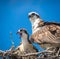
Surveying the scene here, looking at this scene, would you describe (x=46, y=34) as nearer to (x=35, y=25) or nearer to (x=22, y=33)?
(x=35, y=25)

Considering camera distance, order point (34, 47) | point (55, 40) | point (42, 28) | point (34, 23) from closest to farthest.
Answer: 1. point (55, 40)
2. point (42, 28)
3. point (34, 23)
4. point (34, 47)

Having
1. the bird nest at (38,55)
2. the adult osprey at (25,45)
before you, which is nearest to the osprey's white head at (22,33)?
the adult osprey at (25,45)

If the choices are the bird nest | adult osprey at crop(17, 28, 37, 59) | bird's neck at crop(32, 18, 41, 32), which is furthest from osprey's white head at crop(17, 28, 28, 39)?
the bird nest

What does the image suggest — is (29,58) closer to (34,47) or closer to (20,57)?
(20,57)

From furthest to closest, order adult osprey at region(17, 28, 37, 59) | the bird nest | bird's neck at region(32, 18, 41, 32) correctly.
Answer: adult osprey at region(17, 28, 37, 59) → bird's neck at region(32, 18, 41, 32) → the bird nest

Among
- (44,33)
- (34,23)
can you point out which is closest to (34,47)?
(34,23)

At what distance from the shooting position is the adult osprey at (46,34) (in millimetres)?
1049

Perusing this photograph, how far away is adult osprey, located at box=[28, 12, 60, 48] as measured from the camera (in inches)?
41.3

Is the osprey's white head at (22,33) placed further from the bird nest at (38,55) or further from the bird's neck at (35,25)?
the bird nest at (38,55)

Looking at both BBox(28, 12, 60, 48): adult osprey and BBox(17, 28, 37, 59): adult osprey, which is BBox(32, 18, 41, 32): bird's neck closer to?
BBox(28, 12, 60, 48): adult osprey

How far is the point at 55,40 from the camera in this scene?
3.40ft

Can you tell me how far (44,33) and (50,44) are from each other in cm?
8

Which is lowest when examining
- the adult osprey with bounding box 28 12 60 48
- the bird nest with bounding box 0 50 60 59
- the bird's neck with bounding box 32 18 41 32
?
the bird nest with bounding box 0 50 60 59

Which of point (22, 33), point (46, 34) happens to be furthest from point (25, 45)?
point (46, 34)
